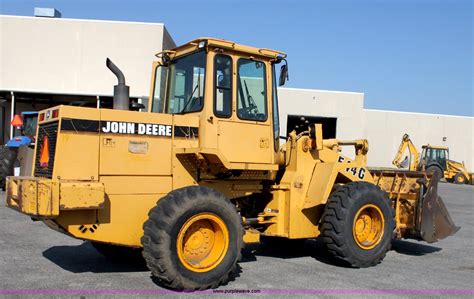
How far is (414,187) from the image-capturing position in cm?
805

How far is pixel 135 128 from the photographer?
5852 mm

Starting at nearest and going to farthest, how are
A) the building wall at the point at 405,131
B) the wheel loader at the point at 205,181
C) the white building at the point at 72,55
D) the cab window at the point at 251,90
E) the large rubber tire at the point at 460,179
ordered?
1. the wheel loader at the point at 205,181
2. the cab window at the point at 251,90
3. the white building at the point at 72,55
4. the large rubber tire at the point at 460,179
5. the building wall at the point at 405,131

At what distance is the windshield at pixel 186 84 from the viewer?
20.8 feet

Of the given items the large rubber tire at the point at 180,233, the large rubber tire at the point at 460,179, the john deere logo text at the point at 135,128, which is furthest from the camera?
the large rubber tire at the point at 460,179

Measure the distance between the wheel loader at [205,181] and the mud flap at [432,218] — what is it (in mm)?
24

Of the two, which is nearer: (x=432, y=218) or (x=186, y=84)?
(x=186, y=84)

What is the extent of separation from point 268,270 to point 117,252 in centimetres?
213

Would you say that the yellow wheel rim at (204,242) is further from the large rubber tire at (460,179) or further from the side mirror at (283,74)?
the large rubber tire at (460,179)

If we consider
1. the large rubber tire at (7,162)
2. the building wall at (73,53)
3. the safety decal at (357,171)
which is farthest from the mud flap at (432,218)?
the building wall at (73,53)

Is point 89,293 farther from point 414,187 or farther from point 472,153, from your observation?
point 472,153

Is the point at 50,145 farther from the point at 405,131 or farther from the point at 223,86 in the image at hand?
Result: the point at 405,131

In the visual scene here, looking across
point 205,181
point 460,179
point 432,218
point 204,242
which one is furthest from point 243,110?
point 460,179

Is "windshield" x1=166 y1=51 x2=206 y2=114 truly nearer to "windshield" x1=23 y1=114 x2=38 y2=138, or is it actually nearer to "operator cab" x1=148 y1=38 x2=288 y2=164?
"operator cab" x1=148 y1=38 x2=288 y2=164

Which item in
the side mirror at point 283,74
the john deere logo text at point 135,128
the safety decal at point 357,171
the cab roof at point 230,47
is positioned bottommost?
the safety decal at point 357,171
